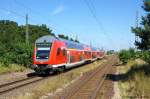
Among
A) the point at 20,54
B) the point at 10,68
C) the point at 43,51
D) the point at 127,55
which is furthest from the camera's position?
the point at 127,55

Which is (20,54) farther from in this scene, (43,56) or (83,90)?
(83,90)

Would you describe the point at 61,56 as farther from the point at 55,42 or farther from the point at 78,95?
the point at 78,95

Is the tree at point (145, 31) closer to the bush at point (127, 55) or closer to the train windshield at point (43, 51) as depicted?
the train windshield at point (43, 51)

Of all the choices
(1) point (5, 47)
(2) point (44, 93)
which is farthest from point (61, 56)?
(2) point (44, 93)

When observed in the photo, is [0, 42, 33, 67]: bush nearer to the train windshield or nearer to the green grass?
the green grass

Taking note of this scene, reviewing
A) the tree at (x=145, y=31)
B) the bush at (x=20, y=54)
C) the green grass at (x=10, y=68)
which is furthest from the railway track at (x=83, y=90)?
the bush at (x=20, y=54)

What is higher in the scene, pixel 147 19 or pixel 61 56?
pixel 147 19

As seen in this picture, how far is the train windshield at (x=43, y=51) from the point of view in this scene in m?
32.0

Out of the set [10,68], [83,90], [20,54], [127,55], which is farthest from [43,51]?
[127,55]

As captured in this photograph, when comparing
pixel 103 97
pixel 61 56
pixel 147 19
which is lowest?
pixel 103 97

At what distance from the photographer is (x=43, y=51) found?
3216 centimetres

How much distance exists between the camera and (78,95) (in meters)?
18.7

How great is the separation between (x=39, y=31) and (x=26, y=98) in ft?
290

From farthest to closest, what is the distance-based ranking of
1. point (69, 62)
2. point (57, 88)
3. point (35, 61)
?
point (69, 62) < point (35, 61) < point (57, 88)
